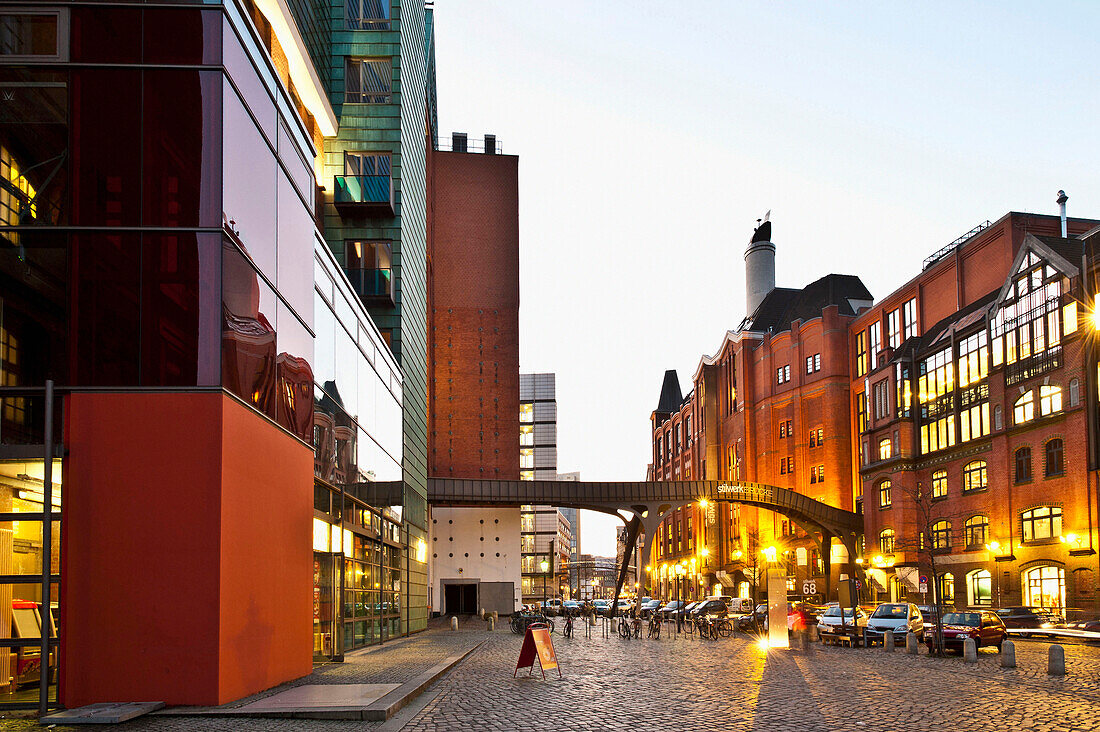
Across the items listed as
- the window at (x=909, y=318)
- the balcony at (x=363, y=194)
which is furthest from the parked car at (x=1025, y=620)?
the window at (x=909, y=318)

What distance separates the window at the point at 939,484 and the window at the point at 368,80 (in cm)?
3976

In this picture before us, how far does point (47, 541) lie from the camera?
1375 centimetres

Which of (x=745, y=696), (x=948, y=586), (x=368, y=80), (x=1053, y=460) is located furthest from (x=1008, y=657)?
(x=948, y=586)

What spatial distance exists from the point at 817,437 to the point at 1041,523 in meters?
32.5

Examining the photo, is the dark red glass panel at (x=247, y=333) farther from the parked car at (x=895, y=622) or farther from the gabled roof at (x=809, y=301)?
the gabled roof at (x=809, y=301)

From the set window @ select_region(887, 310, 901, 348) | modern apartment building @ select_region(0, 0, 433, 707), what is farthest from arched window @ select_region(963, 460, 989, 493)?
modern apartment building @ select_region(0, 0, 433, 707)

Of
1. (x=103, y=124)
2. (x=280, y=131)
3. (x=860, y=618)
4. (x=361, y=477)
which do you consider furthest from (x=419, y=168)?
(x=103, y=124)

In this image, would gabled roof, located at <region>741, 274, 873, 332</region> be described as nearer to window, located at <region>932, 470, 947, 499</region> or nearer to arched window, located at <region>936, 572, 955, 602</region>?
window, located at <region>932, 470, 947, 499</region>

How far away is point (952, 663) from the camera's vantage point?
2616 cm

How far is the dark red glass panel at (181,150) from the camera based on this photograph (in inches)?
599

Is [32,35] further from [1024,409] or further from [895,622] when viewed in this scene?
[1024,409]

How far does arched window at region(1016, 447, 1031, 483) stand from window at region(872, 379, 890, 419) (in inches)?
567

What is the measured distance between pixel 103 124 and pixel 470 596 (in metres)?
60.1

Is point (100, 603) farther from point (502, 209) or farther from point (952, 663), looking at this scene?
point (502, 209)
